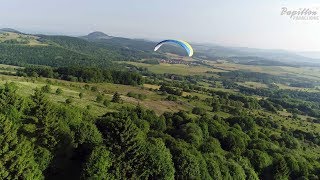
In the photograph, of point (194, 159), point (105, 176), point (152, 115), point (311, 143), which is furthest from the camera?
point (311, 143)

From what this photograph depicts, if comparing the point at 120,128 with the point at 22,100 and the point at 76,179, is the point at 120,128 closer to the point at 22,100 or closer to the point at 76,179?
the point at 76,179

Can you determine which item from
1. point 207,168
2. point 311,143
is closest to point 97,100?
point 207,168

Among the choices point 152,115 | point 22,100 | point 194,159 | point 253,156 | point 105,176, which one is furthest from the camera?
point 152,115

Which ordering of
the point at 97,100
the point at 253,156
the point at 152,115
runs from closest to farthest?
the point at 253,156
the point at 152,115
the point at 97,100

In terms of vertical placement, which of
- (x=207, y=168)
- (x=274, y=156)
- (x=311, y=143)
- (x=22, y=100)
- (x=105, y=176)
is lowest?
(x=311, y=143)

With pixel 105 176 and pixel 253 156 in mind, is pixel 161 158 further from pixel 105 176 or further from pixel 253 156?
pixel 253 156

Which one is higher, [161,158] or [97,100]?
[161,158]

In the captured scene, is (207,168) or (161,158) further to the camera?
(207,168)

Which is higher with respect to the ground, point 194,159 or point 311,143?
point 194,159

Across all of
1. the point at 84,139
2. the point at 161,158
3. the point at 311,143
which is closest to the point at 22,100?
the point at 84,139
